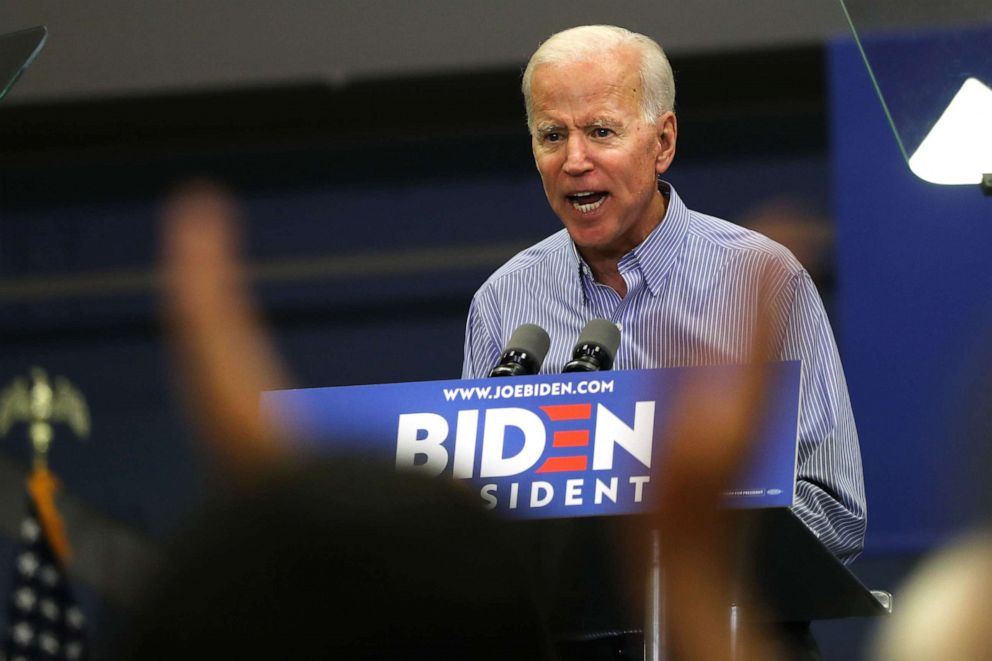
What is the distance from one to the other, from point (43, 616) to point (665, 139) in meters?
1.35

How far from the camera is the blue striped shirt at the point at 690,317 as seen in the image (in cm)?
204

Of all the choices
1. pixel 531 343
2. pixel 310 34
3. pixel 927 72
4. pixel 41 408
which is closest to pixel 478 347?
pixel 531 343

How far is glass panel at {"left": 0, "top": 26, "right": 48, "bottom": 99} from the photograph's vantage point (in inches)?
63.9

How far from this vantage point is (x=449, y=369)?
205 inches

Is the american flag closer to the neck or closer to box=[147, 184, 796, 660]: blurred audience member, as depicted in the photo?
box=[147, 184, 796, 660]: blurred audience member

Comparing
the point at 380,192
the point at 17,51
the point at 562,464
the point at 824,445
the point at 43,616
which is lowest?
the point at 43,616

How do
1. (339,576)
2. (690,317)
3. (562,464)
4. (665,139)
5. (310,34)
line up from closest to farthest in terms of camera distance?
1. (339,576)
2. (562,464)
3. (690,317)
4. (665,139)
5. (310,34)

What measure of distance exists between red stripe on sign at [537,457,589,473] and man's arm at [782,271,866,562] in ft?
1.65

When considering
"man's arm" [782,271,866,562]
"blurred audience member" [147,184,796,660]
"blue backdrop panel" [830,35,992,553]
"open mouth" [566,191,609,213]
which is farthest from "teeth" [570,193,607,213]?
"blurred audience member" [147,184,796,660]

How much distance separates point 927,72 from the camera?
1.59 m

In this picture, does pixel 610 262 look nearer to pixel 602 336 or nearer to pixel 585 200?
pixel 585 200

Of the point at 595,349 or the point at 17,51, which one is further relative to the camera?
the point at 595,349

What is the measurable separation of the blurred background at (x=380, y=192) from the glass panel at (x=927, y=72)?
2.13 meters

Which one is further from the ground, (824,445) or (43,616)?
(824,445)
